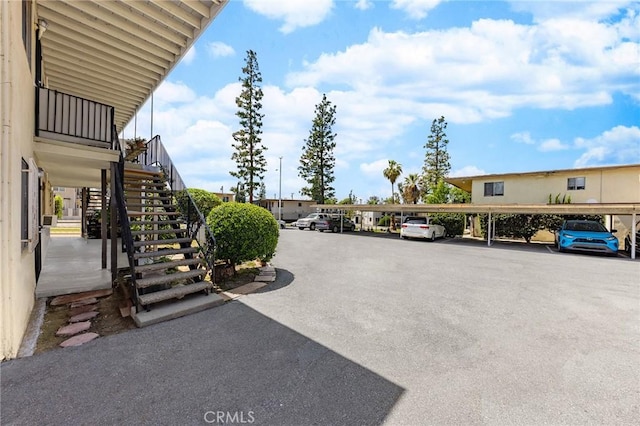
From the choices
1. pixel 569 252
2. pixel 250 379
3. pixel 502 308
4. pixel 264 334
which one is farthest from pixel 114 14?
pixel 569 252

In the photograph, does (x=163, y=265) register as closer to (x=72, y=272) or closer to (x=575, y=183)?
(x=72, y=272)

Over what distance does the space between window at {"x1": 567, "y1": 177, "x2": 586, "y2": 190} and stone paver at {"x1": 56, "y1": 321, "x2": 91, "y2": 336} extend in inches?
894

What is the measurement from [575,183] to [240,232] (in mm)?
20107

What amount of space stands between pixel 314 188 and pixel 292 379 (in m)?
33.0

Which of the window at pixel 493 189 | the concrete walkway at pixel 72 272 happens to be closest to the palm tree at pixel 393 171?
the window at pixel 493 189

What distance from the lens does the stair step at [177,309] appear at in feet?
14.0

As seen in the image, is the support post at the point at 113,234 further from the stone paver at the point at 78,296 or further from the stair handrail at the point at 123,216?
the stone paver at the point at 78,296

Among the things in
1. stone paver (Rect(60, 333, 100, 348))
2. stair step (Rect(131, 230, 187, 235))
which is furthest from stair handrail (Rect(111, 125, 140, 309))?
stone paver (Rect(60, 333, 100, 348))

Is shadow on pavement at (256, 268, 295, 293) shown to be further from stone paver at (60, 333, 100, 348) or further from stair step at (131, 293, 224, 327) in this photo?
stone paver at (60, 333, 100, 348)

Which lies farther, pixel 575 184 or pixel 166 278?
pixel 575 184

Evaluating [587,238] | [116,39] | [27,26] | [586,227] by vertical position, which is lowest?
[587,238]

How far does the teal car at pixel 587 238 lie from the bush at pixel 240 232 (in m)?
13.1

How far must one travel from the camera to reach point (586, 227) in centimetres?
1315

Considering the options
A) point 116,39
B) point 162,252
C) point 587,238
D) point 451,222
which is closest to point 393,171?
point 451,222
